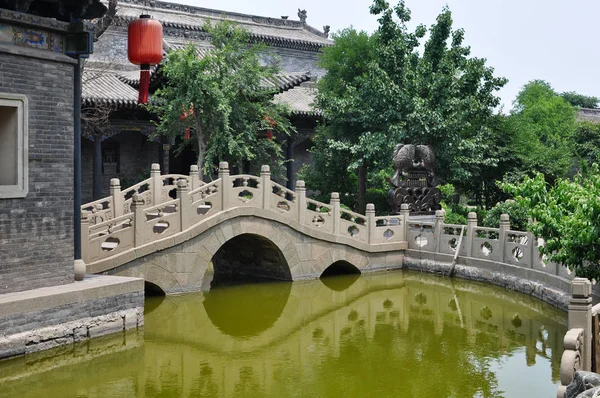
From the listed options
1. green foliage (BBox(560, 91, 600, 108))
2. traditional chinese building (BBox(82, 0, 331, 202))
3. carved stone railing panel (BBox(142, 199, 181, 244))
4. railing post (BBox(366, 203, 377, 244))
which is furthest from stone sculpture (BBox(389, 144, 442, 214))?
green foliage (BBox(560, 91, 600, 108))

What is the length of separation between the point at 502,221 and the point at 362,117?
19.8ft

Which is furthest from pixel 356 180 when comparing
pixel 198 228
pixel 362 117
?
pixel 198 228

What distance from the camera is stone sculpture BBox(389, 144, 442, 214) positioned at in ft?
53.6

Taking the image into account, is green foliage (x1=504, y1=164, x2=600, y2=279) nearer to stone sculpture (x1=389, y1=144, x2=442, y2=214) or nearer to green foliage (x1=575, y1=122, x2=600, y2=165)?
stone sculpture (x1=389, y1=144, x2=442, y2=214)

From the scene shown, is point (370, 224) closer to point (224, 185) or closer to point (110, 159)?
point (224, 185)

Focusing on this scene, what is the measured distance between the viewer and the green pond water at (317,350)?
7.78 meters

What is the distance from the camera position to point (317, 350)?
369 inches

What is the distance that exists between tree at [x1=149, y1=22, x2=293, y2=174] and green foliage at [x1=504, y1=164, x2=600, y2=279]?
8.60m

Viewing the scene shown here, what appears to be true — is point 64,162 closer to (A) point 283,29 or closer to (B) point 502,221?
(B) point 502,221

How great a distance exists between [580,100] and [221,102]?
120 ft

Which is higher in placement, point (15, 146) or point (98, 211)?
point (15, 146)

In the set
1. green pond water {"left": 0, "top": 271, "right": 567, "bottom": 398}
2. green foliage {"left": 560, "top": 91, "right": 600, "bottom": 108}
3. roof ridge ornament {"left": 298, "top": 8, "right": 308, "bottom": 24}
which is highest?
roof ridge ornament {"left": 298, "top": 8, "right": 308, "bottom": 24}

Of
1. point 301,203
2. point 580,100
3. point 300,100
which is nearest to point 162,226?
point 301,203

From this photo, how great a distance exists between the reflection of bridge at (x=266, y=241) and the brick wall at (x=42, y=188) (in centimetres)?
185
